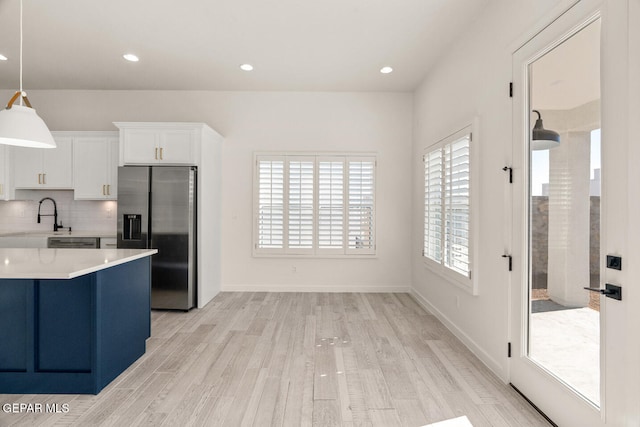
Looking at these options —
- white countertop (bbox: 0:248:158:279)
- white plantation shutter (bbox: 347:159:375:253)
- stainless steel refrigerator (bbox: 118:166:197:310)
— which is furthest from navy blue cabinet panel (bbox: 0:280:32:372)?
white plantation shutter (bbox: 347:159:375:253)

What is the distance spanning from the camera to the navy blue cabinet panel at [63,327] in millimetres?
2416

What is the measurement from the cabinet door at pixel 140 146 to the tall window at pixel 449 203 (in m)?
3.63

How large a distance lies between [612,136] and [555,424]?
5.59 feet

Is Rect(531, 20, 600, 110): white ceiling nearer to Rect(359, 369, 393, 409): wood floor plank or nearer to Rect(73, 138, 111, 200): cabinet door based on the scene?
Rect(359, 369, 393, 409): wood floor plank

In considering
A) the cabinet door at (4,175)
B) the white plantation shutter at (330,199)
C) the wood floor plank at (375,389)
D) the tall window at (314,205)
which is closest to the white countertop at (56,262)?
the wood floor plank at (375,389)

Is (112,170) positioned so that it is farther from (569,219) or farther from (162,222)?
(569,219)

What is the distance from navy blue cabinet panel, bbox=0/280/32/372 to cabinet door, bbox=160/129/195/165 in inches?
95.6

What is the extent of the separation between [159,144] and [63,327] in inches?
107

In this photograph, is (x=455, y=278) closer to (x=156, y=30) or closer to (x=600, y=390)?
(x=600, y=390)

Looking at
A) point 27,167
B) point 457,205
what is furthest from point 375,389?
point 27,167

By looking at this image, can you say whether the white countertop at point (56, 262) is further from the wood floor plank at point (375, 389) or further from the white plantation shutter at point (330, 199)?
the white plantation shutter at point (330, 199)

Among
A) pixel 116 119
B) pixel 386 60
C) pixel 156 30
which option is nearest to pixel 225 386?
pixel 156 30

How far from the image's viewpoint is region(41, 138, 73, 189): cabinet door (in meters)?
4.79

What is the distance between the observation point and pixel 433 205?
4.25m
